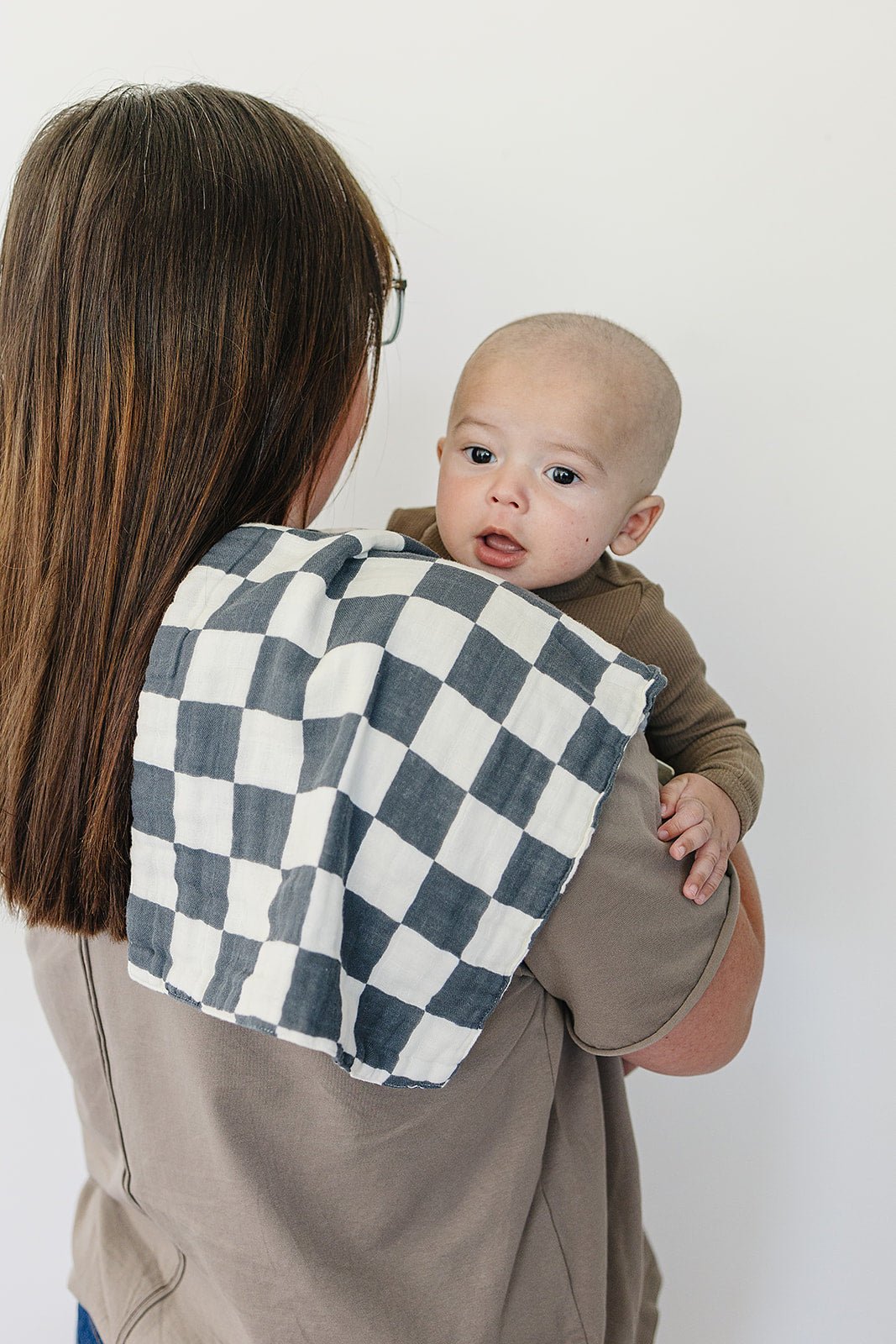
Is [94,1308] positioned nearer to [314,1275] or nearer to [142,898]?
[314,1275]

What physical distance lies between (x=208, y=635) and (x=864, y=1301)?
1.75 m

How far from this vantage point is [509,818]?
737 millimetres

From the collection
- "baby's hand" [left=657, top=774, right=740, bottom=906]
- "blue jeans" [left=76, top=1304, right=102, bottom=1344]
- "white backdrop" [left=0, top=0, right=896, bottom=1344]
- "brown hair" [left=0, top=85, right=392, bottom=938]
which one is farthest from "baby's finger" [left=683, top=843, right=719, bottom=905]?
"white backdrop" [left=0, top=0, right=896, bottom=1344]

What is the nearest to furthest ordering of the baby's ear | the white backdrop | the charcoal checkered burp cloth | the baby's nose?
the charcoal checkered burp cloth → the baby's nose → the baby's ear → the white backdrop

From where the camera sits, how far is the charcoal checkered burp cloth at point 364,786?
698 millimetres

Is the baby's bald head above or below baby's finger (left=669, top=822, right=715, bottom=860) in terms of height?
above

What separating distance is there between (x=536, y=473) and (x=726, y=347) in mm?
633

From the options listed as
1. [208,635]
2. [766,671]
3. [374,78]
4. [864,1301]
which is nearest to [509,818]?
[208,635]

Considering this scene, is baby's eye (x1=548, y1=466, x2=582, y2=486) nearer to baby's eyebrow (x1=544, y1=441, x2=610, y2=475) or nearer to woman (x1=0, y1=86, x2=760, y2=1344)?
baby's eyebrow (x1=544, y1=441, x2=610, y2=475)

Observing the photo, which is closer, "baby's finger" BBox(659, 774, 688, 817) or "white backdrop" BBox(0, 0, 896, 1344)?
"baby's finger" BBox(659, 774, 688, 817)

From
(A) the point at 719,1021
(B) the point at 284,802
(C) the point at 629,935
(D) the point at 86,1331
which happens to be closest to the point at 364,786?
(B) the point at 284,802

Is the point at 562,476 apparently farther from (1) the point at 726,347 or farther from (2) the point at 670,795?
(1) the point at 726,347

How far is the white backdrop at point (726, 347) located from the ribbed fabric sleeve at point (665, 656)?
54 cm

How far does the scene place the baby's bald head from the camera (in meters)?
1.20
